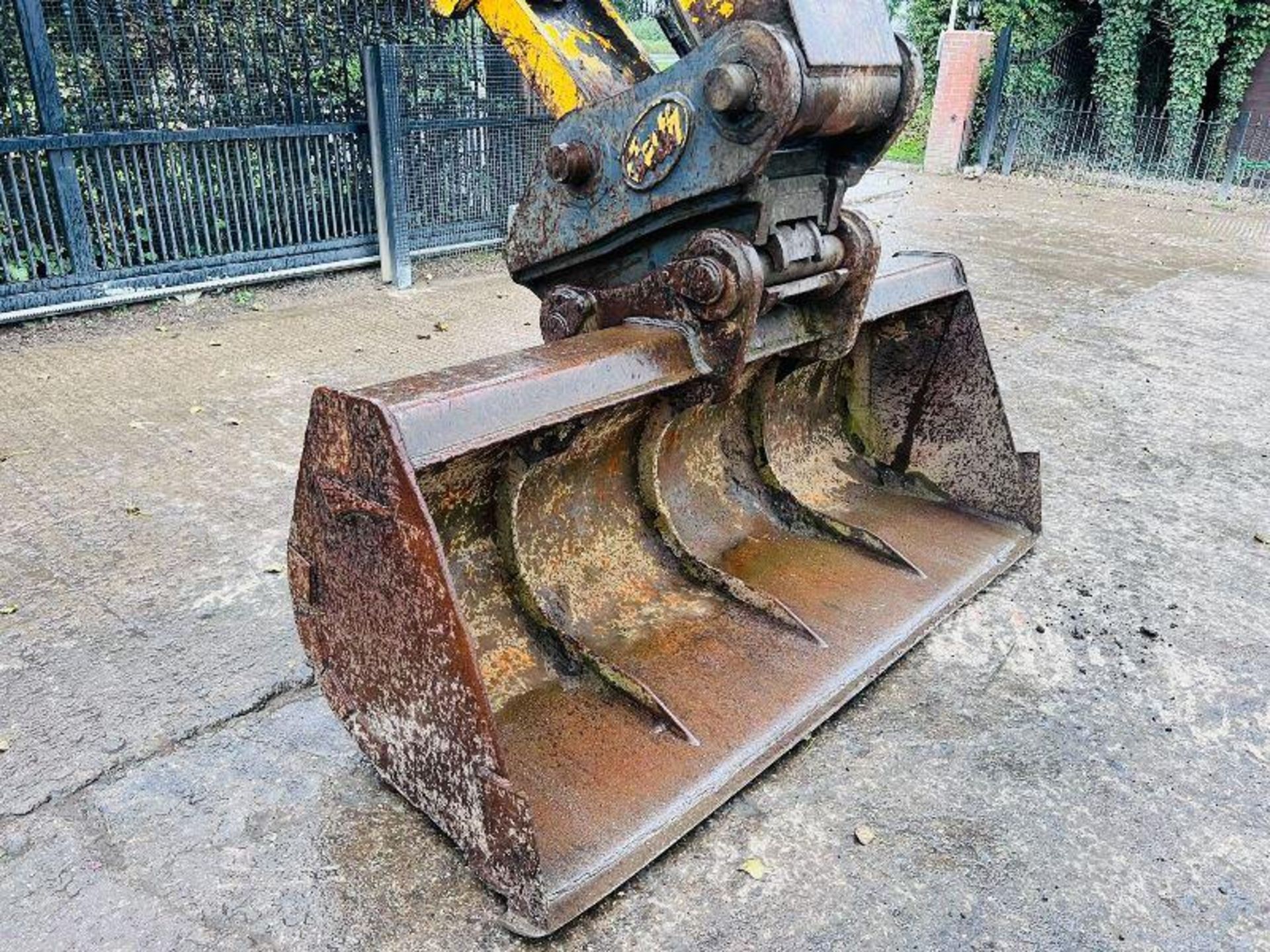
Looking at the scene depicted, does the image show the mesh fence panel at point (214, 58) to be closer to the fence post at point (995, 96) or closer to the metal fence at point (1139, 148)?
the fence post at point (995, 96)

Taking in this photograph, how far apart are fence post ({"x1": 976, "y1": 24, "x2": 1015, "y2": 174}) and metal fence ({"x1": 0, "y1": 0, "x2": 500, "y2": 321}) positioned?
964 cm

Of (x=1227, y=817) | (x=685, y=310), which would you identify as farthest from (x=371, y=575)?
(x=1227, y=817)

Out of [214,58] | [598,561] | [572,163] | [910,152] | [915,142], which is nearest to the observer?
[572,163]

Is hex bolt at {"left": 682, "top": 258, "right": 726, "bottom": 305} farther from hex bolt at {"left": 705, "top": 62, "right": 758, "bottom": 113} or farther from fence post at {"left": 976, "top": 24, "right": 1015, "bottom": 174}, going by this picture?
fence post at {"left": 976, "top": 24, "right": 1015, "bottom": 174}

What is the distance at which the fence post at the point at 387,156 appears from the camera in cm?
625

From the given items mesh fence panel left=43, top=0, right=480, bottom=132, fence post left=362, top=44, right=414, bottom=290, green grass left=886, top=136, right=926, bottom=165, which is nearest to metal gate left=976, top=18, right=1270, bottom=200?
green grass left=886, top=136, right=926, bottom=165

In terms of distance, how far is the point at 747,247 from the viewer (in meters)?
2.34

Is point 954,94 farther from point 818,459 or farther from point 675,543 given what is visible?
point 675,543

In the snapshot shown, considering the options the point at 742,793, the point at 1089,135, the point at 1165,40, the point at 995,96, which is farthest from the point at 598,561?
the point at 1165,40

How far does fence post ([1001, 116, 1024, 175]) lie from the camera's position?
14188mm

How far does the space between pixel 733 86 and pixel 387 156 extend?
16.2 ft

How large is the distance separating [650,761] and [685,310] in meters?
1.06

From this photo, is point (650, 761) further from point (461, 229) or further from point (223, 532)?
point (461, 229)

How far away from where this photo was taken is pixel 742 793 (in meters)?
2.32
